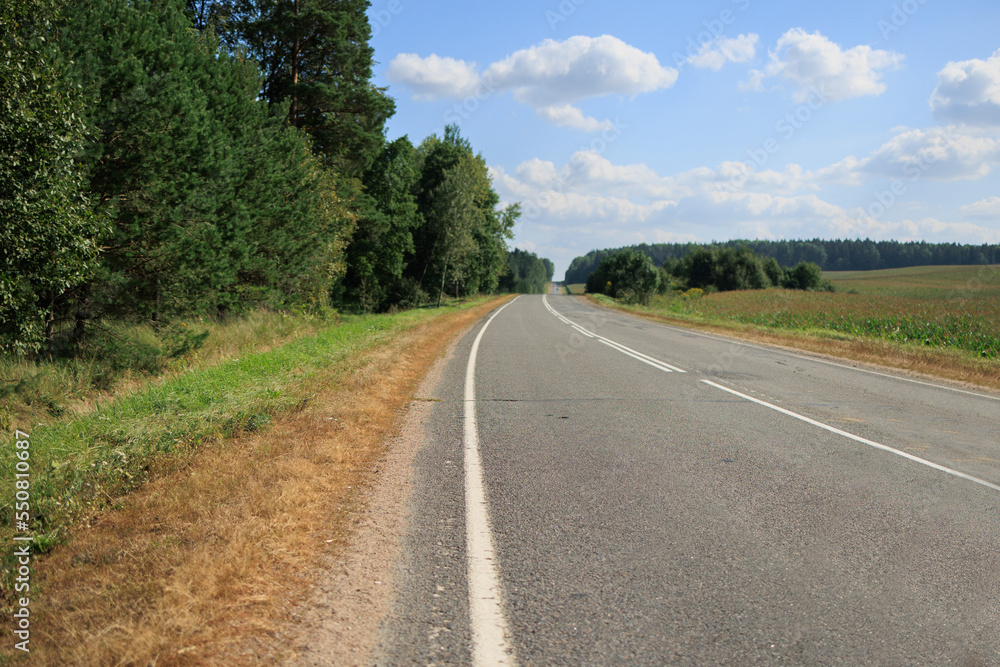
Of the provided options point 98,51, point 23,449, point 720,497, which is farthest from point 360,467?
point 98,51

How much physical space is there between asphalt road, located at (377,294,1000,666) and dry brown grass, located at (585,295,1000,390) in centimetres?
534

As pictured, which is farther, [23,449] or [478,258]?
[478,258]

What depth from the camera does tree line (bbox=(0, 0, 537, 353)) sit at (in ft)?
24.5

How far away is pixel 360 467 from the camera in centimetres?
509

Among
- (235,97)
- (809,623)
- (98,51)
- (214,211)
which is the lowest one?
(809,623)

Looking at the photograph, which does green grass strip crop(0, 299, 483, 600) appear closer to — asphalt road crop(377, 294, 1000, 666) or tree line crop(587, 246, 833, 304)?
asphalt road crop(377, 294, 1000, 666)

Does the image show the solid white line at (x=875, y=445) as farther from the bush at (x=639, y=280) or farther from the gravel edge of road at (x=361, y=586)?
the bush at (x=639, y=280)

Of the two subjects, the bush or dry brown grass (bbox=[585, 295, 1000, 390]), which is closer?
dry brown grass (bbox=[585, 295, 1000, 390])

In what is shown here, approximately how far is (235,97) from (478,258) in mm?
37289

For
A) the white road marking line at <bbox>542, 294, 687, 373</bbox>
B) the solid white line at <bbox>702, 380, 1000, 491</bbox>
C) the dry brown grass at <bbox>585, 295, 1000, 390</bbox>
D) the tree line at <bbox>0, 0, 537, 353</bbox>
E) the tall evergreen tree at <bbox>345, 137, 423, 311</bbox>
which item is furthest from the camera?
the tall evergreen tree at <bbox>345, 137, 423, 311</bbox>

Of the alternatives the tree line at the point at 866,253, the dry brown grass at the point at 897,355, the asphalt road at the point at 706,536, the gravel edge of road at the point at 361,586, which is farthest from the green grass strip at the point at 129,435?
the tree line at the point at 866,253

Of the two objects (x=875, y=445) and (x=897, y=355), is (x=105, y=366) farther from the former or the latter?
(x=897, y=355)

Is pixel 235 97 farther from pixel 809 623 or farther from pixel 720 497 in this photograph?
pixel 809 623

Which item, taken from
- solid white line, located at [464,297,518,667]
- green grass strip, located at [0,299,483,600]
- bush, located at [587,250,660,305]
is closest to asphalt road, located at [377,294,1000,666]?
solid white line, located at [464,297,518,667]
